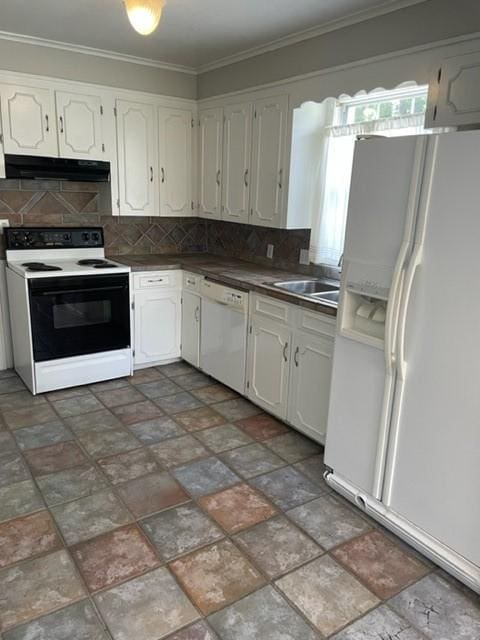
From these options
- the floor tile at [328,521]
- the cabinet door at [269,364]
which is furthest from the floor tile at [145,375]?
the floor tile at [328,521]

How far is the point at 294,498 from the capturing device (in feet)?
8.06

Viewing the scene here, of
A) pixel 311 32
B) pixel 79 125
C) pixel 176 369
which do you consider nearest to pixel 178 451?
pixel 176 369

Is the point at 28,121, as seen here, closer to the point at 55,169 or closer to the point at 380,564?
the point at 55,169

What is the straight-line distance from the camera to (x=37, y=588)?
6.05 feet

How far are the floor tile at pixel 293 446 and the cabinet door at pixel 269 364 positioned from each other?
0.55ft

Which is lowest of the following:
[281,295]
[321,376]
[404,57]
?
[321,376]

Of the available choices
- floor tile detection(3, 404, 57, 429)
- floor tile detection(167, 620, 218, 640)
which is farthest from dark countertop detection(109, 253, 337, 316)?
floor tile detection(167, 620, 218, 640)

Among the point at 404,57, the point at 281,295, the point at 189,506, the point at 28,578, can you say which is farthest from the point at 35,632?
the point at 404,57

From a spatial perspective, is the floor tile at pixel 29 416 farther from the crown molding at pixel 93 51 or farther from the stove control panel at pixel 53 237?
the crown molding at pixel 93 51

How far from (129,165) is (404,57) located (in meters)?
2.29

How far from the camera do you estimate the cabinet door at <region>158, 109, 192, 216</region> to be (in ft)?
13.5

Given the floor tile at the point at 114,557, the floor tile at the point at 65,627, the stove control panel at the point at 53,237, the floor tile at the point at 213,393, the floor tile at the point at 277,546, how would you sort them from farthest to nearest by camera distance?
the stove control panel at the point at 53,237 → the floor tile at the point at 213,393 → the floor tile at the point at 277,546 → the floor tile at the point at 114,557 → the floor tile at the point at 65,627

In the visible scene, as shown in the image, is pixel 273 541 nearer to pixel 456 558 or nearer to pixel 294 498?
pixel 294 498

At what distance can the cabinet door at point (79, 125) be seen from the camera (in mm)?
3633
